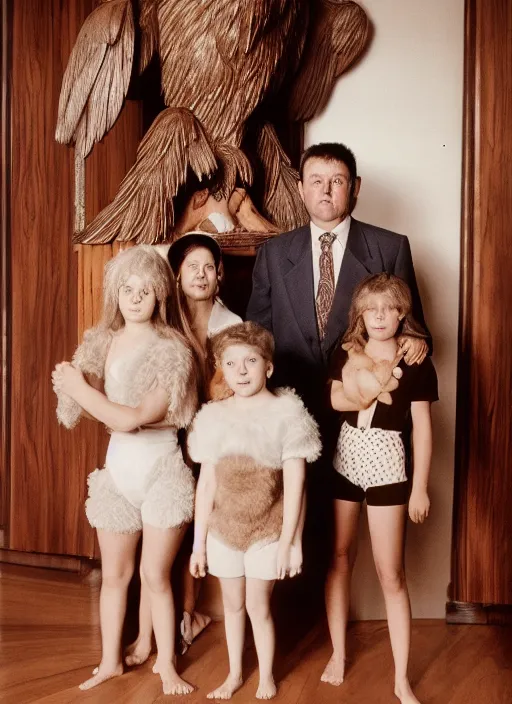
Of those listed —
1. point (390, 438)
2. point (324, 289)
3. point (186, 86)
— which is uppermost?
point (186, 86)

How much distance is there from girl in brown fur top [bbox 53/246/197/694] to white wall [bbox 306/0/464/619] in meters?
0.90

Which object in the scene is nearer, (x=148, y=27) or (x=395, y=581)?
(x=395, y=581)

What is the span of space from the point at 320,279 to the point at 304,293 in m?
0.07

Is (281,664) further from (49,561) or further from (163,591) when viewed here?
(49,561)

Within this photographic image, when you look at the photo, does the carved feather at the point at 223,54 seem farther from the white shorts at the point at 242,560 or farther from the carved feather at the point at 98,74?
the white shorts at the point at 242,560

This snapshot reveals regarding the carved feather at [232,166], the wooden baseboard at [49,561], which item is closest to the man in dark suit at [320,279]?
the carved feather at [232,166]

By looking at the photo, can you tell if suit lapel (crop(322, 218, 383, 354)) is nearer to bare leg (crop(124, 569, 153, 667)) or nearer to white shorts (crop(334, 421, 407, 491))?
white shorts (crop(334, 421, 407, 491))

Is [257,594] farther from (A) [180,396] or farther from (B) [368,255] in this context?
(B) [368,255]

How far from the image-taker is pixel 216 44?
2570mm

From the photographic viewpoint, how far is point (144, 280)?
221 cm

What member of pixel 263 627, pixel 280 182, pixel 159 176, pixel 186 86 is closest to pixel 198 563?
pixel 263 627

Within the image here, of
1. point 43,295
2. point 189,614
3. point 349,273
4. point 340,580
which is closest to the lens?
point 340,580

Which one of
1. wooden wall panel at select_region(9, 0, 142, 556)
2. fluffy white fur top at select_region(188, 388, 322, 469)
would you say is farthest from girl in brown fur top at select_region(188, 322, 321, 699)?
wooden wall panel at select_region(9, 0, 142, 556)

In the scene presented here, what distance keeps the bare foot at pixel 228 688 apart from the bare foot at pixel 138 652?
286 mm
